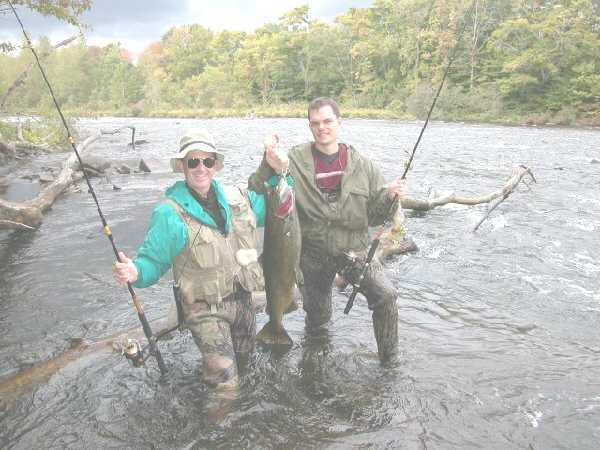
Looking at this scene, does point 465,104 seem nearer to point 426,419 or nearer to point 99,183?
point 99,183

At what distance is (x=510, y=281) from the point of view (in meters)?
7.78

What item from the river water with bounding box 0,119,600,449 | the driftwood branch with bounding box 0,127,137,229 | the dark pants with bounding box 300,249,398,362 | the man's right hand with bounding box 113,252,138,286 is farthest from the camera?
the driftwood branch with bounding box 0,127,137,229

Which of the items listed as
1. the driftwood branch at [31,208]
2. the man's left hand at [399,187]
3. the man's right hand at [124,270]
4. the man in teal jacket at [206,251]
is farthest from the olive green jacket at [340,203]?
the driftwood branch at [31,208]

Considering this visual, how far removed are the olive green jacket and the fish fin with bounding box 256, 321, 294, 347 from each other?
0.88 m

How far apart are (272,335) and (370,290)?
1040 mm

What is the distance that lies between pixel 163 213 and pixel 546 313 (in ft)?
18.2

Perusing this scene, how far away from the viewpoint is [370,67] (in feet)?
238

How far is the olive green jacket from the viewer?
4305 mm

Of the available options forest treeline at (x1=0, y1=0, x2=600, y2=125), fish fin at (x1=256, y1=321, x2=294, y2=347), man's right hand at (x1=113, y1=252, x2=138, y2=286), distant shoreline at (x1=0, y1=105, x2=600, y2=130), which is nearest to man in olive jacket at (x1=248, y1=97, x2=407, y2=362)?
fish fin at (x1=256, y1=321, x2=294, y2=347)

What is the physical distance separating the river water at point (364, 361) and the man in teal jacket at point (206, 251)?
828mm

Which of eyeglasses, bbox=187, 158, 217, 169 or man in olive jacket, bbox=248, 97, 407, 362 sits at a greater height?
eyeglasses, bbox=187, 158, 217, 169

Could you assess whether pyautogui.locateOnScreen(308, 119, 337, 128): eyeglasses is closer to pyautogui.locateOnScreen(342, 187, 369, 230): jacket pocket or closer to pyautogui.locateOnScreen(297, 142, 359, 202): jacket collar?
pyautogui.locateOnScreen(297, 142, 359, 202): jacket collar

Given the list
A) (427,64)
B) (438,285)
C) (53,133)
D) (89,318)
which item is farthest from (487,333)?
(427,64)

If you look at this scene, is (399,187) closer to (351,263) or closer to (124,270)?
(351,263)
